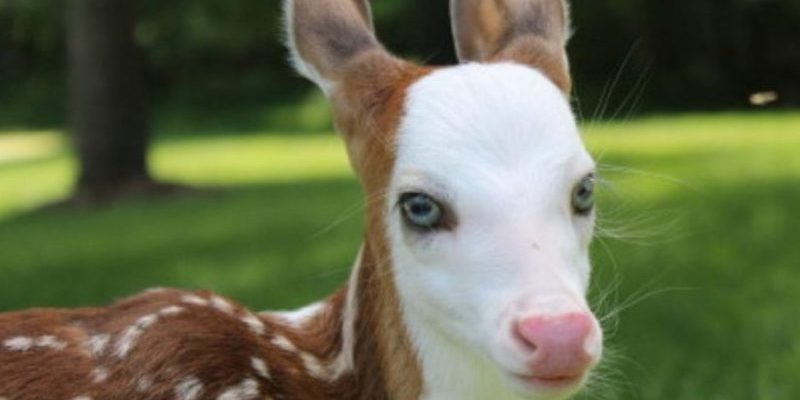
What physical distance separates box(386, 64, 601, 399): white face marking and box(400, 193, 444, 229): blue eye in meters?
0.02

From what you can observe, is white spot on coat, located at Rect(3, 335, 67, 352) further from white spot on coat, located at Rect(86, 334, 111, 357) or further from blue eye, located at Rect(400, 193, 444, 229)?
blue eye, located at Rect(400, 193, 444, 229)

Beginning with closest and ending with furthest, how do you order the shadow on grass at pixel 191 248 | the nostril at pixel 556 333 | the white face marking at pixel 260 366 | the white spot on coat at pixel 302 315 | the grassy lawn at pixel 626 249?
1. the nostril at pixel 556 333
2. the white face marking at pixel 260 366
3. the white spot on coat at pixel 302 315
4. the grassy lawn at pixel 626 249
5. the shadow on grass at pixel 191 248

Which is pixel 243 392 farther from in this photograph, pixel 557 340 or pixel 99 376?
pixel 557 340

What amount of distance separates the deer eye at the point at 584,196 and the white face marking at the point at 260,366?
82 cm

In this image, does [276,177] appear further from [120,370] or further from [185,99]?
[185,99]

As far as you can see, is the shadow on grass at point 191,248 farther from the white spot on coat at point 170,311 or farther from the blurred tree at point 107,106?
the white spot on coat at point 170,311

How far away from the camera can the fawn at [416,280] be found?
144 inches

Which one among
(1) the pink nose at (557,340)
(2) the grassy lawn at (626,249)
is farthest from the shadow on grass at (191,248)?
(1) the pink nose at (557,340)

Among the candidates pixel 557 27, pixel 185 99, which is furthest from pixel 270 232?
pixel 185 99

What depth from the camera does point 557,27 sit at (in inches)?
174

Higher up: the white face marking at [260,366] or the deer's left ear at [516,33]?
the deer's left ear at [516,33]

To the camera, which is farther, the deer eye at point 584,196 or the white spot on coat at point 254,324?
the white spot on coat at point 254,324

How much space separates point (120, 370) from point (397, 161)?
2.53 ft

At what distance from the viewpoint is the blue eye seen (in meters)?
3.80
